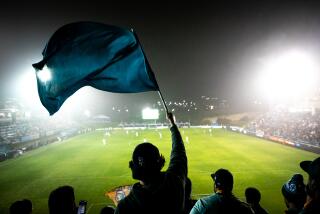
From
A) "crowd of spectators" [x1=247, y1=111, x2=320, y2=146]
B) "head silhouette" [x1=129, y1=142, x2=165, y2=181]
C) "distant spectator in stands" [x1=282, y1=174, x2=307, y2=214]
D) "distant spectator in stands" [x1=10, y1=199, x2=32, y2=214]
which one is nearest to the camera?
"head silhouette" [x1=129, y1=142, x2=165, y2=181]

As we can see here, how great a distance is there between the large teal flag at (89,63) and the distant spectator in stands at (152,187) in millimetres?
2586

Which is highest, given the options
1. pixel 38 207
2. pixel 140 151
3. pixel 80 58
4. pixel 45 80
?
pixel 80 58

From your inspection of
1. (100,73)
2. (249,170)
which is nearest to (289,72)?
(249,170)

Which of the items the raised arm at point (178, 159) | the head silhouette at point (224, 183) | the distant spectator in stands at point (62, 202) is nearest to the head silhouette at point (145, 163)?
the raised arm at point (178, 159)

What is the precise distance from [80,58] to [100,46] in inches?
18.5

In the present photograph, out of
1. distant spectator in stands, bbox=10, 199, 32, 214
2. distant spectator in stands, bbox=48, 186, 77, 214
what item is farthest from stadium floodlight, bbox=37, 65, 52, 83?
distant spectator in stands, bbox=48, 186, 77, 214

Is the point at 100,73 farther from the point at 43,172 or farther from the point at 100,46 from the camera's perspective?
the point at 43,172

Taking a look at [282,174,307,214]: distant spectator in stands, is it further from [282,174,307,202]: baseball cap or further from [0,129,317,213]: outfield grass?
[0,129,317,213]: outfield grass

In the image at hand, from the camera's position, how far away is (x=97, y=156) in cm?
3139

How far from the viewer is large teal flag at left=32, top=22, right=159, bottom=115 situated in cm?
531

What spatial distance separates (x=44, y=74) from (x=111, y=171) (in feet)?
63.1

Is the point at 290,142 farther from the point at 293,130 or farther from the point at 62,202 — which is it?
the point at 62,202

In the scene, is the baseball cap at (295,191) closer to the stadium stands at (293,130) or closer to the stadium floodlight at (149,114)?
the stadium stands at (293,130)

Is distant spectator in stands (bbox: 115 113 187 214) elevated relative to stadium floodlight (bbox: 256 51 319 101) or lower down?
lower down
